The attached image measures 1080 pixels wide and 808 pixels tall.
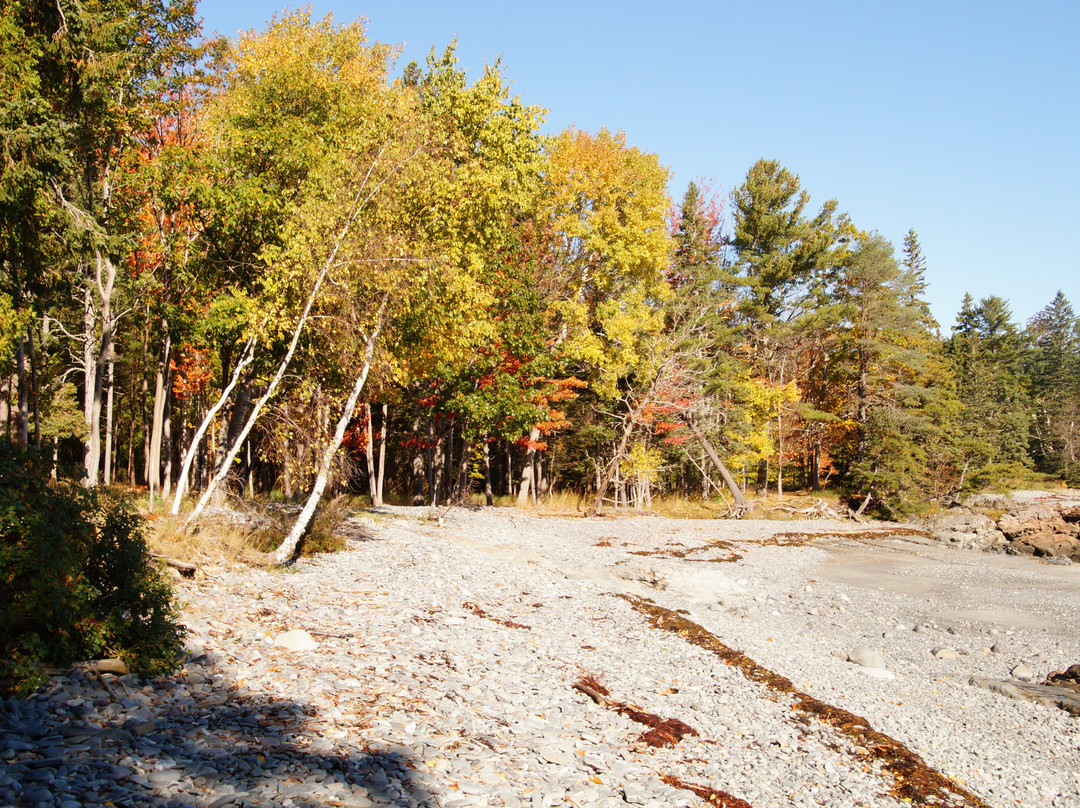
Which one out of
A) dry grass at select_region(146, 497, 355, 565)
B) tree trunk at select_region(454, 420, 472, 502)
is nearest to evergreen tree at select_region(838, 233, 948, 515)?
tree trunk at select_region(454, 420, 472, 502)

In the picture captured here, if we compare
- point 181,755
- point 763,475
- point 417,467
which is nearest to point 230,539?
point 181,755

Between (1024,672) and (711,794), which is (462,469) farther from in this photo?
(711,794)

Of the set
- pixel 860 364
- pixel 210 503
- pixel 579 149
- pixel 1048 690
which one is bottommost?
pixel 1048 690

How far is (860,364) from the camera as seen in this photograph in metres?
39.2

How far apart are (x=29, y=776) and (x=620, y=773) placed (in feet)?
14.4

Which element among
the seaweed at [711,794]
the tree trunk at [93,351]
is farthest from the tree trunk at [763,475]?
the seaweed at [711,794]

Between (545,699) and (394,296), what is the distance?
716cm

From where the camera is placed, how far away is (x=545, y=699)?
7512mm

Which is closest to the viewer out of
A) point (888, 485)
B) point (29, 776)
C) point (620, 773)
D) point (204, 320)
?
point (29, 776)

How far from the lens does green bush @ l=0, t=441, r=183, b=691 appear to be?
4793 mm

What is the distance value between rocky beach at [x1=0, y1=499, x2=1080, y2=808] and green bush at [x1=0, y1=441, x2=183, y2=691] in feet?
0.90

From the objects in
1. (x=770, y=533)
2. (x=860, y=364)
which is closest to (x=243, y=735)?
(x=770, y=533)

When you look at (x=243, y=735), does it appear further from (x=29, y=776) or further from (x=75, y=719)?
(x=29, y=776)

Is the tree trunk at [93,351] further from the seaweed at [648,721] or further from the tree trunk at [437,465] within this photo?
the tree trunk at [437,465]
